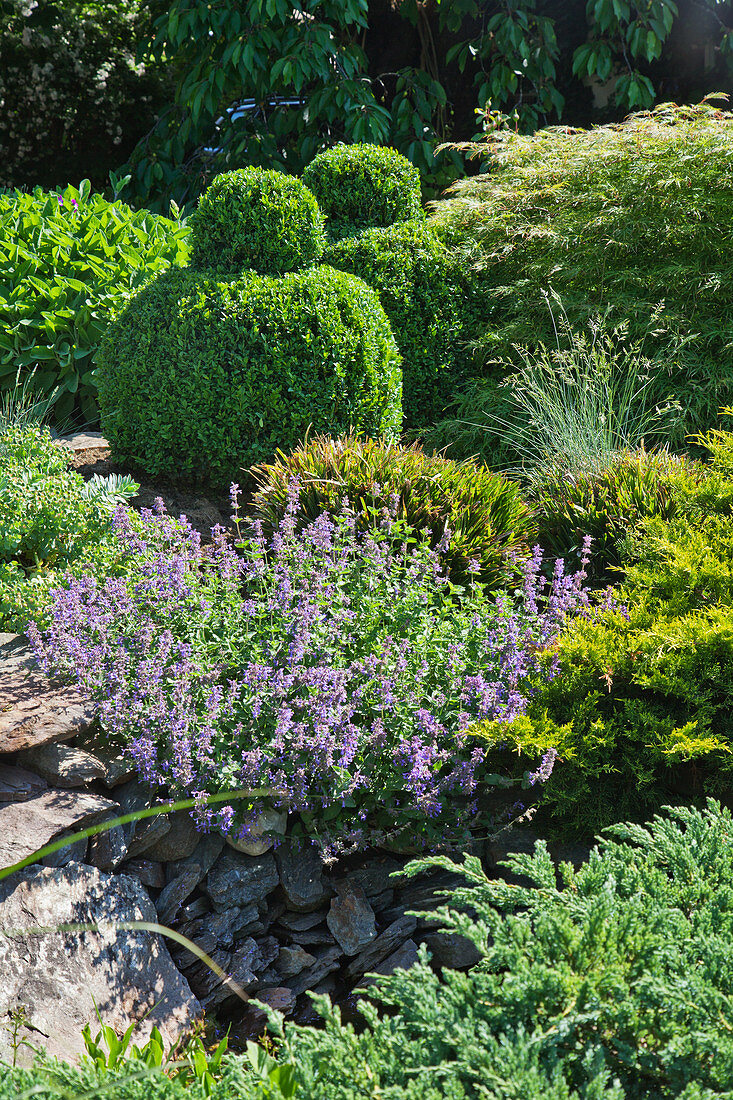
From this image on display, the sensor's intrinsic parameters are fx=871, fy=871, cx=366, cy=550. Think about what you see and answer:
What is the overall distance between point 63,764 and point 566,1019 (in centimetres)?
184

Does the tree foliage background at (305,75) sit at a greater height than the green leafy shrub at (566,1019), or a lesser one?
greater

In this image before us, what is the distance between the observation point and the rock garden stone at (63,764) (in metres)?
2.81

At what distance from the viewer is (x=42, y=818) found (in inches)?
106

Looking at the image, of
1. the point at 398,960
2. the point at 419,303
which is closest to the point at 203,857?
the point at 398,960

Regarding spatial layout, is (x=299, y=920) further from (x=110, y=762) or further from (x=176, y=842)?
(x=110, y=762)

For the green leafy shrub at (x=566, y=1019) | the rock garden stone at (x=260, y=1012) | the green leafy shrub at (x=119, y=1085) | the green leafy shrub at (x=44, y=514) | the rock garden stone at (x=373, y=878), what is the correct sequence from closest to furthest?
the green leafy shrub at (x=566, y=1019) < the green leafy shrub at (x=119, y=1085) < the rock garden stone at (x=260, y=1012) < the rock garden stone at (x=373, y=878) < the green leafy shrub at (x=44, y=514)

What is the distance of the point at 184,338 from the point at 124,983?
341cm

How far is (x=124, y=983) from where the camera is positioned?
2539 mm

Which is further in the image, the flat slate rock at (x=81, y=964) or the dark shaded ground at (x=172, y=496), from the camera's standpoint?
the dark shaded ground at (x=172, y=496)

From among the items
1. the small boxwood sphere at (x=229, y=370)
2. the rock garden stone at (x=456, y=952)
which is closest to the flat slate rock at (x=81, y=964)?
the rock garden stone at (x=456, y=952)

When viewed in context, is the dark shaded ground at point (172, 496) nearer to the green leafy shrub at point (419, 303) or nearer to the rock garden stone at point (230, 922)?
the green leafy shrub at point (419, 303)

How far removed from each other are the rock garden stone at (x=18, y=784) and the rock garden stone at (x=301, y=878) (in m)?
0.81

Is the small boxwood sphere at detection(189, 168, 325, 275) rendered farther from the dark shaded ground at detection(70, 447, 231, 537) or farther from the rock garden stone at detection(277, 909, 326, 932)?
the rock garden stone at detection(277, 909, 326, 932)

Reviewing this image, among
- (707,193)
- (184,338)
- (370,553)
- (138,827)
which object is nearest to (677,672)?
(370,553)
